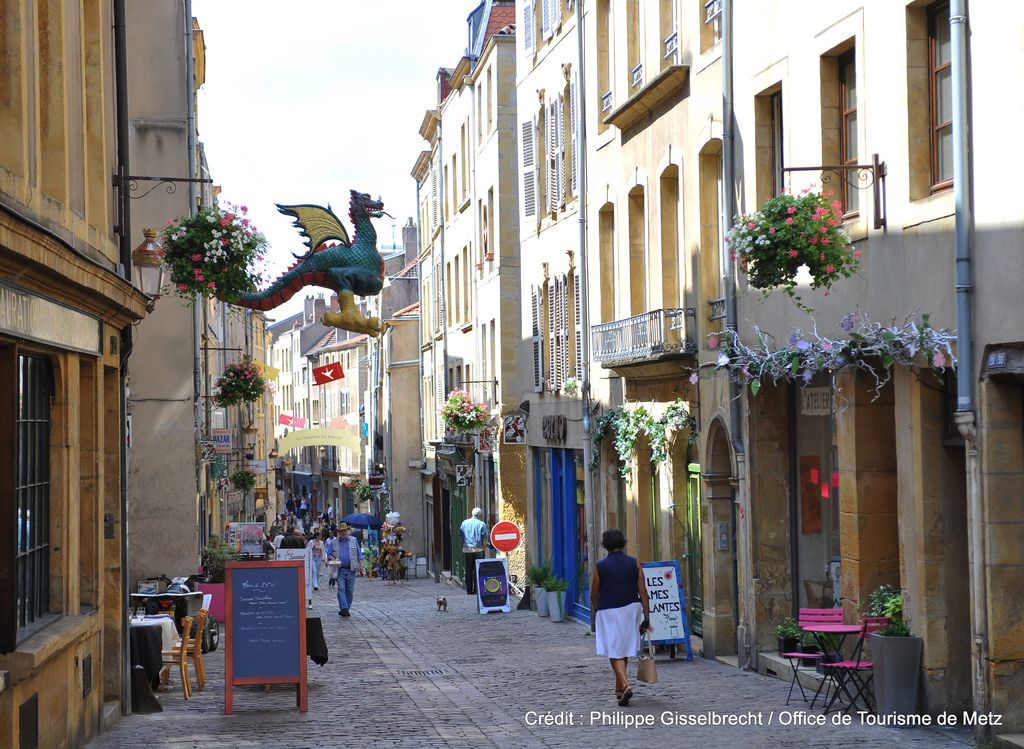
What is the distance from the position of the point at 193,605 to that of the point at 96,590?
26.3 ft

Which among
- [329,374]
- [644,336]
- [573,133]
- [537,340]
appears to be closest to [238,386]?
[537,340]

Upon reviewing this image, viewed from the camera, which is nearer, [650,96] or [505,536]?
[650,96]

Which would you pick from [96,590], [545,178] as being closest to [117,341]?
[96,590]

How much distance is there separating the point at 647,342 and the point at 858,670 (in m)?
8.26

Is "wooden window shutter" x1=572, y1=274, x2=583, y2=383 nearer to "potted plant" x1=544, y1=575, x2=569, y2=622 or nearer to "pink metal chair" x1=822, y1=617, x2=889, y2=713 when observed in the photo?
"potted plant" x1=544, y1=575, x2=569, y2=622

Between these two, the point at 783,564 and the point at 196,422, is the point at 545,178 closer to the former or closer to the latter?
the point at 196,422

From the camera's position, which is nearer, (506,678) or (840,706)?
(840,706)

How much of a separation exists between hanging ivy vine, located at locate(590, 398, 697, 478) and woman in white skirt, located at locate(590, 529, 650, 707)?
5548mm

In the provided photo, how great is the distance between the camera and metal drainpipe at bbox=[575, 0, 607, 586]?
2509 cm

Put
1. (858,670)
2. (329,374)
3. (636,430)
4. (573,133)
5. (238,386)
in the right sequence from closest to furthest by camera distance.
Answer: (858,670) → (636,430) → (573,133) → (238,386) → (329,374)

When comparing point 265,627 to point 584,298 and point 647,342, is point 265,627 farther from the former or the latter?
point 584,298

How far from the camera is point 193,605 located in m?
21.3

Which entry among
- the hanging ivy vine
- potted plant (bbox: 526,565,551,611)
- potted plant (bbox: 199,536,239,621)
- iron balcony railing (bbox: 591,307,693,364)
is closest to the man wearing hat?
potted plant (bbox: 199,536,239,621)

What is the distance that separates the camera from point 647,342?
69.1 ft
